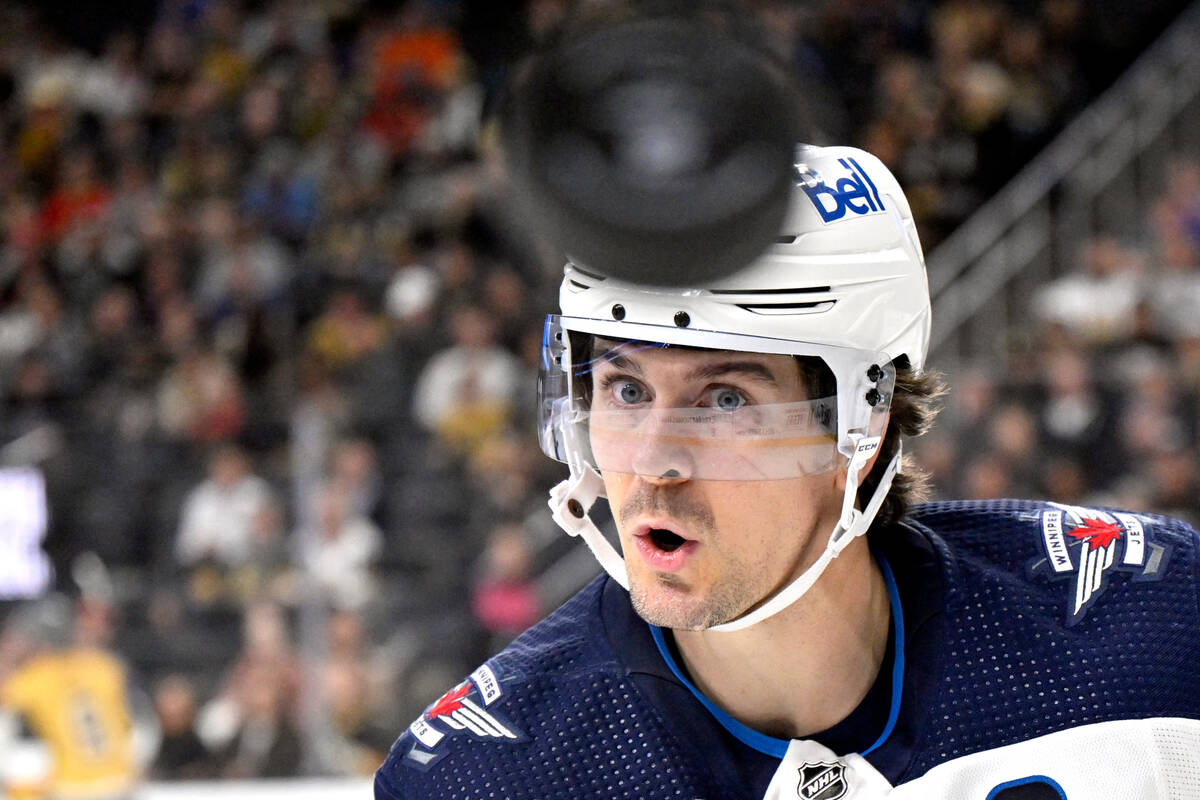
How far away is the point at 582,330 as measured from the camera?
1.71 m

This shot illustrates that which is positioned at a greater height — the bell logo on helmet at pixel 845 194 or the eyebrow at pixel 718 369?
the bell logo on helmet at pixel 845 194

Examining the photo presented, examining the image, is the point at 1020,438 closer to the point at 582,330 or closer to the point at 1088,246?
the point at 1088,246

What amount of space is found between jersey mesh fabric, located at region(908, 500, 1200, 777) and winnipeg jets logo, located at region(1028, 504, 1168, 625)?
0.01 metres

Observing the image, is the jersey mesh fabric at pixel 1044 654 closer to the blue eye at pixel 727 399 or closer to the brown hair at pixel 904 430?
the brown hair at pixel 904 430

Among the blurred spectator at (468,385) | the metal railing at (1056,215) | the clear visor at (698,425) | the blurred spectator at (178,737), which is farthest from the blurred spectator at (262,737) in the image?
the clear visor at (698,425)

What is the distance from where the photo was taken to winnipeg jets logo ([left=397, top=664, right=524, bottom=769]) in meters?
1.78

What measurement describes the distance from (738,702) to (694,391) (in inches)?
14.5

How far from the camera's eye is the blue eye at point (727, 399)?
66.4 inches

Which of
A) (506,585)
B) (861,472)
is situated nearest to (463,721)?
(861,472)

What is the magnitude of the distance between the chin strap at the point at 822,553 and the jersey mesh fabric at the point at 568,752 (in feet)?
0.43

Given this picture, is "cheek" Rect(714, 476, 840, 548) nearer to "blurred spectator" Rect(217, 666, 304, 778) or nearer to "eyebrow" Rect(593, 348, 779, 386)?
"eyebrow" Rect(593, 348, 779, 386)

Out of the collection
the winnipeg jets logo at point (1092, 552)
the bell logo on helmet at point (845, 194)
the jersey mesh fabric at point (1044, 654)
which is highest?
the bell logo on helmet at point (845, 194)

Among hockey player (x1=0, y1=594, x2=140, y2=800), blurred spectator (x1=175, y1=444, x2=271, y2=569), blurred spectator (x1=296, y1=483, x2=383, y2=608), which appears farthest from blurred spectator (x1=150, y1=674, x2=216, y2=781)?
blurred spectator (x1=296, y1=483, x2=383, y2=608)

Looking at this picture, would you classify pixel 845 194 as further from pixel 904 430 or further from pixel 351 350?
pixel 351 350
